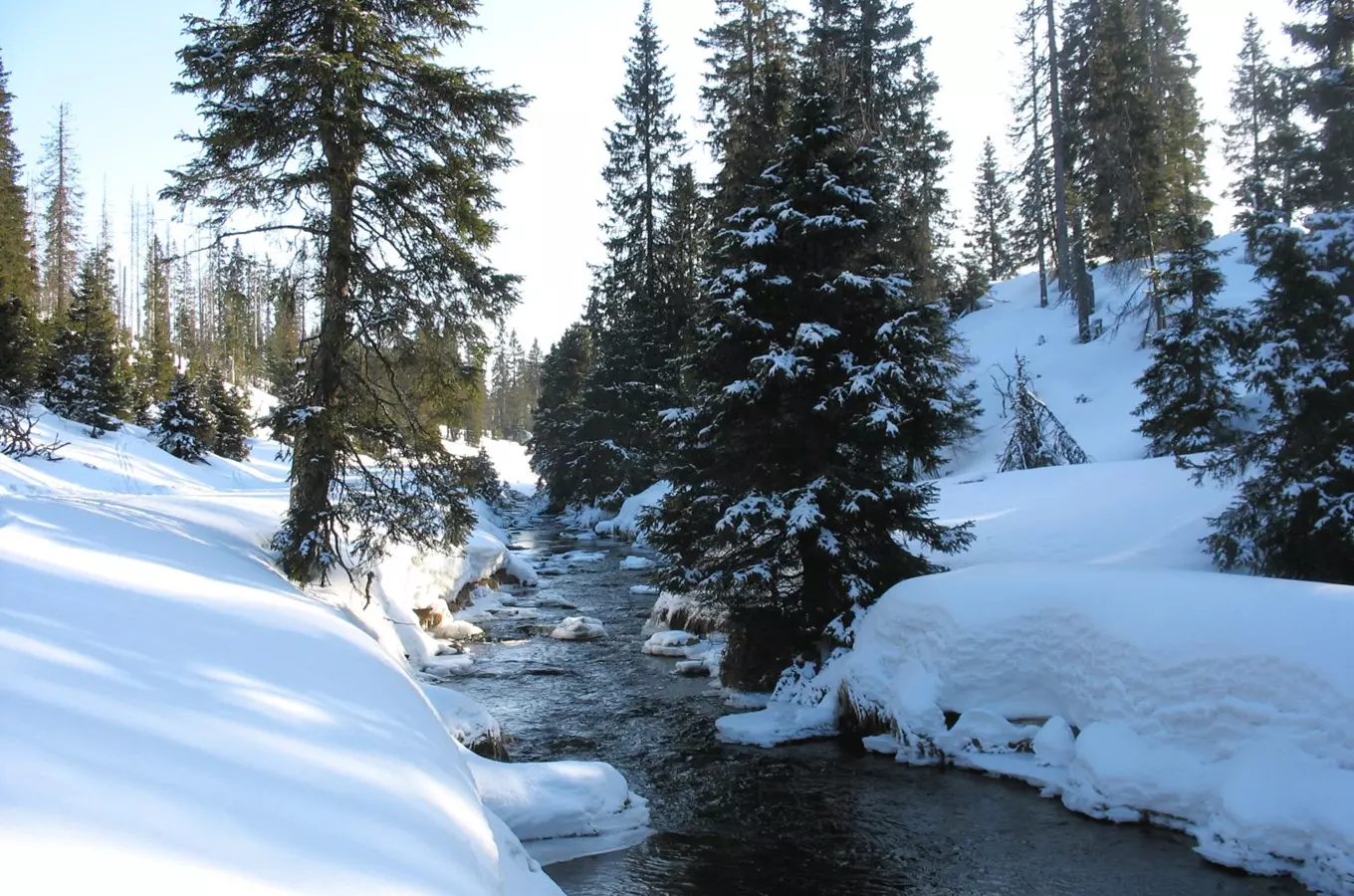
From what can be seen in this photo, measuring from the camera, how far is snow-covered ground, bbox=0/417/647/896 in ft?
8.46

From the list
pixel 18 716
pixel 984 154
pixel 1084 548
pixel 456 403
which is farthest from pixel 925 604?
pixel 984 154

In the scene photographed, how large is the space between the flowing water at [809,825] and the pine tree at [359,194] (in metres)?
3.67

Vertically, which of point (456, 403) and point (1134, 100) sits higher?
point (1134, 100)

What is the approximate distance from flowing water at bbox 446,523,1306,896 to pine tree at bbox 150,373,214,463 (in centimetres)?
2377

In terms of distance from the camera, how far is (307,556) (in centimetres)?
988

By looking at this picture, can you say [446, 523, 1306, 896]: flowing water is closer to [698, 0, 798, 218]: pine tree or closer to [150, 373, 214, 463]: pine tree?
[698, 0, 798, 218]: pine tree

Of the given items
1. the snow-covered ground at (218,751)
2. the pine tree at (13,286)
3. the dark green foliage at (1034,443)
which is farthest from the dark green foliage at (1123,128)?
the pine tree at (13,286)

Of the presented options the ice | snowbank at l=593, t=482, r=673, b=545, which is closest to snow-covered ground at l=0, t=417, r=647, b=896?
the ice

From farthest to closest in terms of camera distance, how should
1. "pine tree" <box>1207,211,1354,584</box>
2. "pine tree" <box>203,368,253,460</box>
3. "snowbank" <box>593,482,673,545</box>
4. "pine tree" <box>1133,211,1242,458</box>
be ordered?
"pine tree" <box>203,368,253,460</box>, "snowbank" <box>593,482,673,545</box>, "pine tree" <box>1133,211,1242,458</box>, "pine tree" <box>1207,211,1354,584</box>

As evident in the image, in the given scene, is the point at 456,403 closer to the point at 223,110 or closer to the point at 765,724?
the point at 223,110

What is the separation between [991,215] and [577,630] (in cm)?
5163

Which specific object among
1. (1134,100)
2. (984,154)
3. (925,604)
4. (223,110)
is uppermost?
(984,154)

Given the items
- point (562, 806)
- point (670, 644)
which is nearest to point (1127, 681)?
point (562, 806)

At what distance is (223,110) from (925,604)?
11.6m
